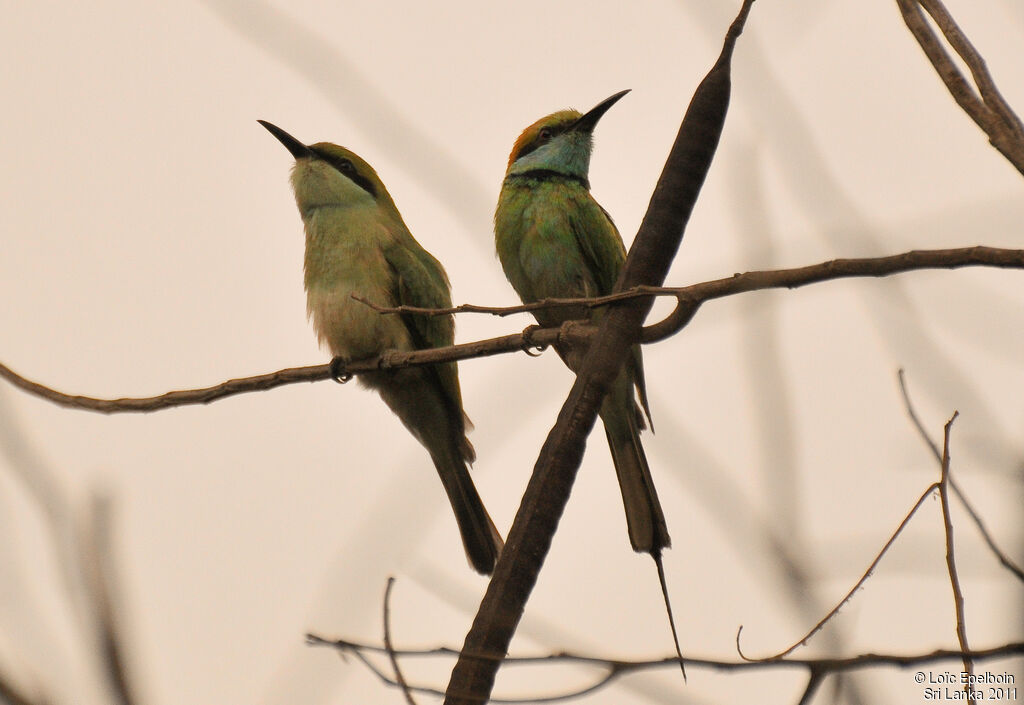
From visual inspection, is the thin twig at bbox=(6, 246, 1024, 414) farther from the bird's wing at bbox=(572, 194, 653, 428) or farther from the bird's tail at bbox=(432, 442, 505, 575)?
the bird's wing at bbox=(572, 194, 653, 428)

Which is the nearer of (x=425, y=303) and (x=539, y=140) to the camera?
(x=425, y=303)

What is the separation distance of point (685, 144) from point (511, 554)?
0.59 metres

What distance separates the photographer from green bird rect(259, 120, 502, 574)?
373 cm

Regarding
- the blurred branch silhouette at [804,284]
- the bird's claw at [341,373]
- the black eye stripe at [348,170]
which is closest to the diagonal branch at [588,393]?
the blurred branch silhouette at [804,284]

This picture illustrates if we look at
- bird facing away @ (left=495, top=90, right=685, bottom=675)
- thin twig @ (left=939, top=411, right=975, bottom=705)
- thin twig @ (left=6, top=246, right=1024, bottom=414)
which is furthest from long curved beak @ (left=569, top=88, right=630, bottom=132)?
thin twig @ (left=939, top=411, right=975, bottom=705)

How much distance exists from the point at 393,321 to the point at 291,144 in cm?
98

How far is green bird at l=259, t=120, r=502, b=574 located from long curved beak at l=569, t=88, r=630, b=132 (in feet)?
2.90

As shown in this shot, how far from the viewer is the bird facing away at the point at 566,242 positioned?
12.7 feet

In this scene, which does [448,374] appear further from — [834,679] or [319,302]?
[834,679]

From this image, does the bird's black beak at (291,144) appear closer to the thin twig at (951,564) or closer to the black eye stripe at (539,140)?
the black eye stripe at (539,140)

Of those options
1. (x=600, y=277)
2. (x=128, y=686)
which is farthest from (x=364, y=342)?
(x=128, y=686)

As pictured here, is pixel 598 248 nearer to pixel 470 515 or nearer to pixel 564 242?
pixel 564 242

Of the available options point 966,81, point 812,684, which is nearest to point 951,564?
point 812,684

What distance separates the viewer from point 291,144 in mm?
4289
